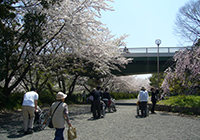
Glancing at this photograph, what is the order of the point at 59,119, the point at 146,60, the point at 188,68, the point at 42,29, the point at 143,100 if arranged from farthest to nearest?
the point at 146,60
the point at 188,68
the point at 143,100
the point at 42,29
the point at 59,119

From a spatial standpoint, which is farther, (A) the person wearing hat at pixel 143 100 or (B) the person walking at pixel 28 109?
(A) the person wearing hat at pixel 143 100

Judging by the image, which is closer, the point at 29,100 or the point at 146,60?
the point at 29,100

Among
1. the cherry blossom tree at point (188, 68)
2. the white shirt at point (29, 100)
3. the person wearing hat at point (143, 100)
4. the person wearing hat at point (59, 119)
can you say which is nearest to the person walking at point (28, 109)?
the white shirt at point (29, 100)

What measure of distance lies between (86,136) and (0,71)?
5.18 metres

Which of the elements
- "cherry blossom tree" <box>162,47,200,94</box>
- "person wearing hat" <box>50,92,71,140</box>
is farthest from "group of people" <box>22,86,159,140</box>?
"cherry blossom tree" <box>162,47,200,94</box>

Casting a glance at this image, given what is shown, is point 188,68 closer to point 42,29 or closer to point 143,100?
point 143,100

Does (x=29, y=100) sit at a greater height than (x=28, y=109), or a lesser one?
greater

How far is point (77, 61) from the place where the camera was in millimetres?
15992

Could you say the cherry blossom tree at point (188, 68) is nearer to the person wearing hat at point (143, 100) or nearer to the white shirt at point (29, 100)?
the person wearing hat at point (143, 100)

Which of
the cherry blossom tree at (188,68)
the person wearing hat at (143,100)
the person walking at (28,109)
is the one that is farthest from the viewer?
the cherry blossom tree at (188,68)

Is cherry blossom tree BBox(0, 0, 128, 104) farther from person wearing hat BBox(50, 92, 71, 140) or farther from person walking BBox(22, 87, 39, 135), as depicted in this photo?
person wearing hat BBox(50, 92, 71, 140)

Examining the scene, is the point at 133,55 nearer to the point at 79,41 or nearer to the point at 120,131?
the point at 79,41

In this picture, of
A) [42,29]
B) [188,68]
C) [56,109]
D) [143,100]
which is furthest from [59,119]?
[188,68]

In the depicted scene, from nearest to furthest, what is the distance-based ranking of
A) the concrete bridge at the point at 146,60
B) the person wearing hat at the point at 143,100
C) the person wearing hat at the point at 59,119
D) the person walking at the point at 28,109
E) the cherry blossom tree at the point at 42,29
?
Result: the person wearing hat at the point at 59,119
the person walking at the point at 28,109
the cherry blossom tree at the point at 42,29
the person wearing hat at the point at 143,100
the concrete bridge at the point at 146,60
